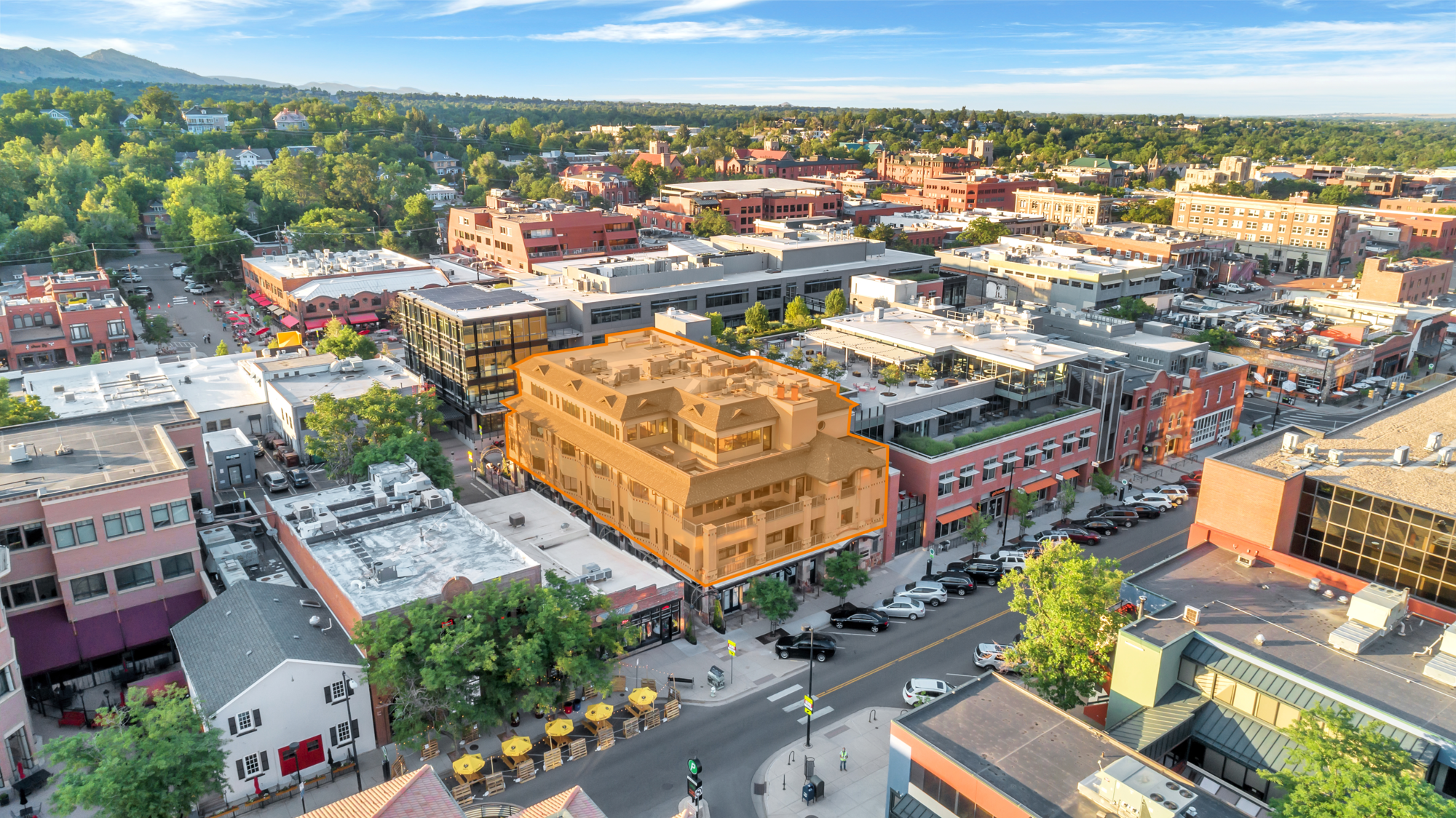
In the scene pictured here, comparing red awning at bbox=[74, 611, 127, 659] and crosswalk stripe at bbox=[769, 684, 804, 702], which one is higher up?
red awning at bbox=[74, 611, 127, 659]

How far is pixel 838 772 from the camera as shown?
3244 cm

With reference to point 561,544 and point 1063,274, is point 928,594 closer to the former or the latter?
point 561,544

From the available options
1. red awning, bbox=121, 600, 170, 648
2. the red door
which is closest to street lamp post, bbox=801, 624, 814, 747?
the red door

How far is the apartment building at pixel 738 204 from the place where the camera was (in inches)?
5384

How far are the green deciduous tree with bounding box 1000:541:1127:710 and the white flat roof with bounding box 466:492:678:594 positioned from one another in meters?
15.8

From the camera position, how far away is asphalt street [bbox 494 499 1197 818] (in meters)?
31.3

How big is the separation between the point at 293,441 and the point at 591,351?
24285 mm

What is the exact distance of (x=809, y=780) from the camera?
104ft

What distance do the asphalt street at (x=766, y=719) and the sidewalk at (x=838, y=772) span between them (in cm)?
25

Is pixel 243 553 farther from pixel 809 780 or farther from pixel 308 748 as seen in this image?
pixel 809 780

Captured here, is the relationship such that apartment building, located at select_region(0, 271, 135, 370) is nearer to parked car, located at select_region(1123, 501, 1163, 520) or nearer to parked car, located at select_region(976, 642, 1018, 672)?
parked car, located at select_region(976, 642, 1018, 672)

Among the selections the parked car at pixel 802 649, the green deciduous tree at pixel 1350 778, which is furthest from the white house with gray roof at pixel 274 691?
the green deciduous tree at pixel 1350 778

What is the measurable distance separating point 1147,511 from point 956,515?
13929 mm

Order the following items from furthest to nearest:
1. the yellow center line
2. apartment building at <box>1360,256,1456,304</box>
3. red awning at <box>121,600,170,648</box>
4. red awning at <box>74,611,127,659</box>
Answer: apartment building at <box>1360,256,1456,304</box> → the yellow center line → red awning at <box>121,600,170,648</box> → red awning at <box>74,611,127,659</box>
